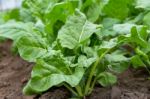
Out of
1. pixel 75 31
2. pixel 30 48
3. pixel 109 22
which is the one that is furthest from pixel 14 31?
pixel 109 22

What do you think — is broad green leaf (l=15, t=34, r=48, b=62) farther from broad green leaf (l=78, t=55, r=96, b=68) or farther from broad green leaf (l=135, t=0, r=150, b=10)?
broad green leaf (l=135, t=0, r=150, b=10)

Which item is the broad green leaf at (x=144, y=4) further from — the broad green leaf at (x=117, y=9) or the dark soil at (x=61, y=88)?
the dark soil at (x=61, y=88)

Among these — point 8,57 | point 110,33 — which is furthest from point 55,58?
point 8,57

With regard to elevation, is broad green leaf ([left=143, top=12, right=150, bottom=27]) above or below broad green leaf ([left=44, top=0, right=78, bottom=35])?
below

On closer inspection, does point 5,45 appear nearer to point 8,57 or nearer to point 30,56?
point 8,57

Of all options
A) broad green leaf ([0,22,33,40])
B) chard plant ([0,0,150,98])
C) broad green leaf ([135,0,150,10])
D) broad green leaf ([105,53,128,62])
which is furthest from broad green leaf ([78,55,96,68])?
broad green leaf ([135,0,150,10])

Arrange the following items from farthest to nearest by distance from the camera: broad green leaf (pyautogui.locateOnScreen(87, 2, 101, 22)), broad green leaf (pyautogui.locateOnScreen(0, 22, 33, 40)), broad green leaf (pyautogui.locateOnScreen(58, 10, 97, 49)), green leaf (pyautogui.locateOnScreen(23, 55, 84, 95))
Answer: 1. broad green leaf (pyautogui.locateOnScreen(87, 2, 101, 22))
2. broad green leaf (pyautogui.locateOnScreen(0, 22, 33, 40))
3. broad green leaf (pyautogui.locateOnScreen(58, 10, 97, 49))
4. green leaf (pyautogui.locateOnScreen(23, 55, 84, 95))

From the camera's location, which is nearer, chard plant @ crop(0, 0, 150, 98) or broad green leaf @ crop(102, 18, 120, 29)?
chard plant @ crop(0, 0, 150, 98)
